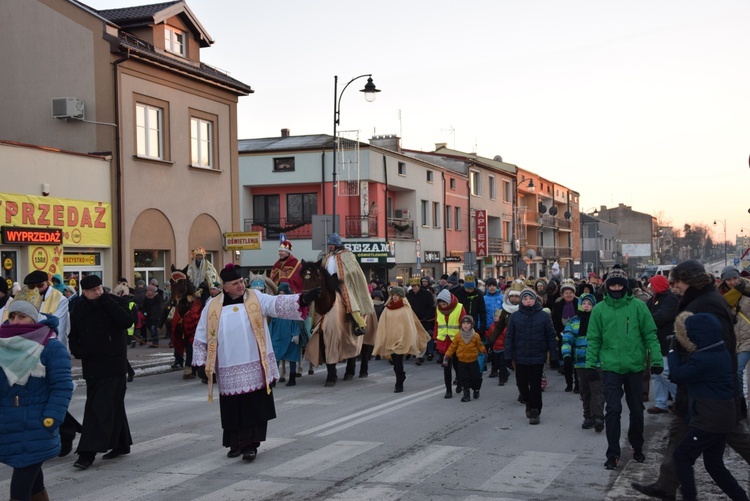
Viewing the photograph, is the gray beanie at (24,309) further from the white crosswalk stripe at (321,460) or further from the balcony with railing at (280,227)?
the balcony with railing at (280,227)

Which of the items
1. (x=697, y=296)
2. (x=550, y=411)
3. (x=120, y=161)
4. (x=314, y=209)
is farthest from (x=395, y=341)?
(x=314, y=209)

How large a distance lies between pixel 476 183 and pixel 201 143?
110 feet

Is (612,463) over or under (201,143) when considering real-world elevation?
under

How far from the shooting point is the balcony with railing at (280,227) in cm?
4303

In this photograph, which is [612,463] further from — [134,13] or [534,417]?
[134,13]

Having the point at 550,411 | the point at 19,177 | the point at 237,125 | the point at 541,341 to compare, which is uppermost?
the point at 237,125

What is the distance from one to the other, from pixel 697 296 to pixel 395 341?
314 inches

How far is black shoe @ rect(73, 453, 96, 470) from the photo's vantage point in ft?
27.8

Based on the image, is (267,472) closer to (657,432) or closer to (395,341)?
(657,432)

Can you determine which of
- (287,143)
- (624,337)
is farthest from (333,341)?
(287,143)

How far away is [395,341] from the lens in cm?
1478

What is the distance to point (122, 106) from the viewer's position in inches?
985

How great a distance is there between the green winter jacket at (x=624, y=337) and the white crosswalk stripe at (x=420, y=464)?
5.36 ft

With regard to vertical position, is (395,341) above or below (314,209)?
below
